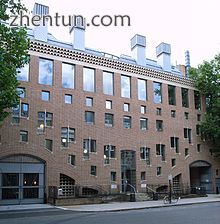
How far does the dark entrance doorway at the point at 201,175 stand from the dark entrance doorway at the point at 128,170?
8590mm

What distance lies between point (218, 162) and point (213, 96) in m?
8.48

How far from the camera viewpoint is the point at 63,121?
103ft

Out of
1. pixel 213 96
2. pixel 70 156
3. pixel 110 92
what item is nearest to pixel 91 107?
pixel 110 92

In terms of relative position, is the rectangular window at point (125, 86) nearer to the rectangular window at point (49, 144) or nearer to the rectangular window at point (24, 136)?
the rectangular window at point (49, 144)

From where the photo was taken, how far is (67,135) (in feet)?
102

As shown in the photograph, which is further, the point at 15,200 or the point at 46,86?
the point at 46,86

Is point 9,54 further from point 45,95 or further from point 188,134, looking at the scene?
point 188,134

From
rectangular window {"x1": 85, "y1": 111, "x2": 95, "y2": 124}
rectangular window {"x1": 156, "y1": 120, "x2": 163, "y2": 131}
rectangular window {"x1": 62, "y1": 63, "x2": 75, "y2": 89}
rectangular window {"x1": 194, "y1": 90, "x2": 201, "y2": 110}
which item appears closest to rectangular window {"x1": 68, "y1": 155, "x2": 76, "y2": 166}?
rectangular window {"x1": 85, "y1": 111, "x2": 95, "y2": 124}

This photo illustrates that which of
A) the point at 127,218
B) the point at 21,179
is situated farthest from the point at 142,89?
the point at 127,218

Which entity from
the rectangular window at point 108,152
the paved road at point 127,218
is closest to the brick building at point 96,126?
the rectangular window at point 108,152

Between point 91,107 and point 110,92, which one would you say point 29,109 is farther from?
point 110,92

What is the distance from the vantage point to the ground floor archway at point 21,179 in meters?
27.8

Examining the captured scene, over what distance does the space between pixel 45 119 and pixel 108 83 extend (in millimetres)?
8523

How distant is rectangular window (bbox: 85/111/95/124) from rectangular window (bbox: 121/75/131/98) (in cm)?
468
